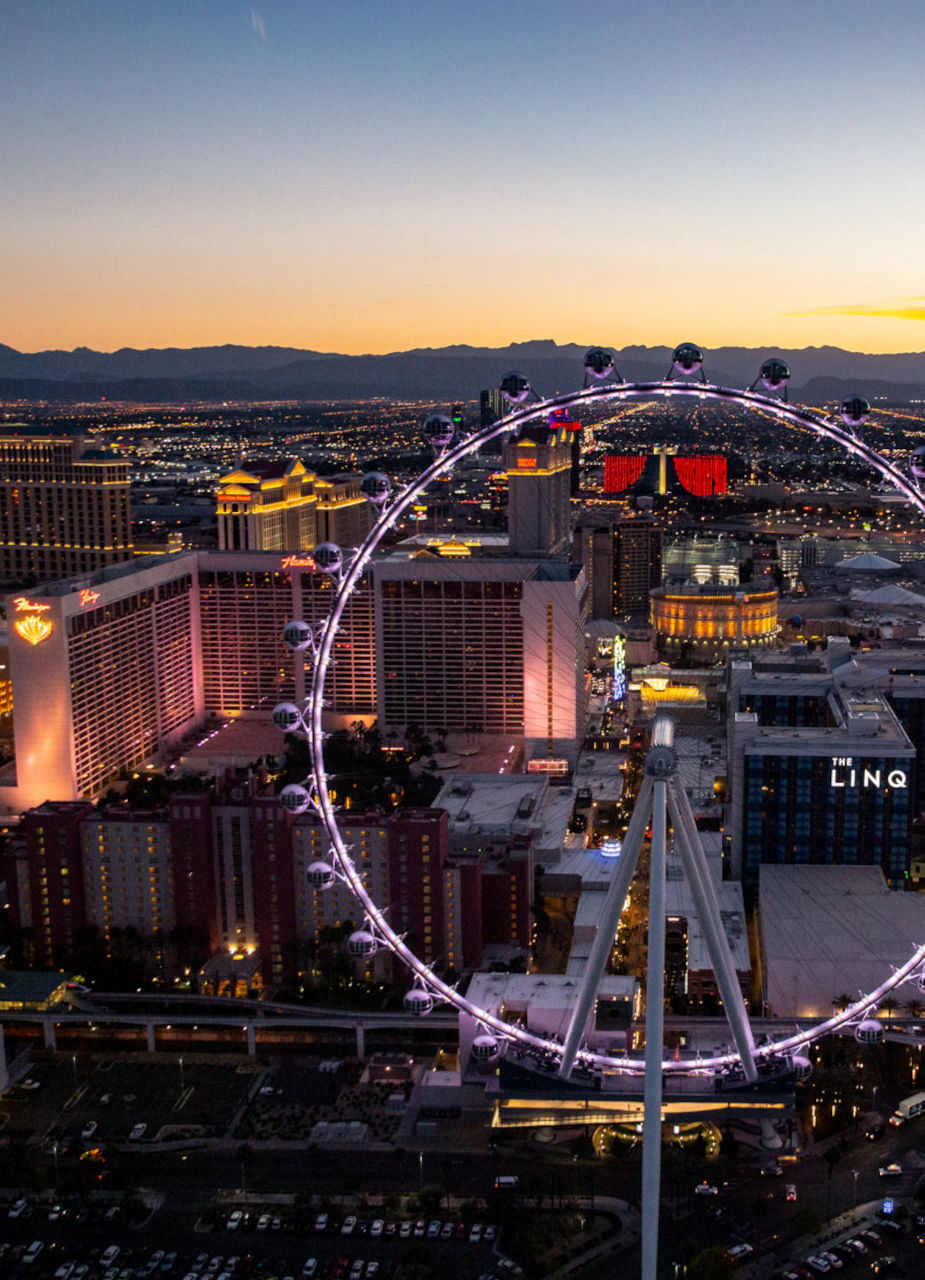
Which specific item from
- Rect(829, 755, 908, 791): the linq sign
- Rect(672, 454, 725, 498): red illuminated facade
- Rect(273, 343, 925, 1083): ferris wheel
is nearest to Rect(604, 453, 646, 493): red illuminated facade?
Rect(672, 454, 725, 498): red illuminated facade

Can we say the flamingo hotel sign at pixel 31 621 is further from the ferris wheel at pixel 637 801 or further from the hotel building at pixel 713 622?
the hotel building at pixel 713 622

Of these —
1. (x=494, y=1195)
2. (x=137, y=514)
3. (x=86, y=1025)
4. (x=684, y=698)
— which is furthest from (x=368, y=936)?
(x=137, y=514)

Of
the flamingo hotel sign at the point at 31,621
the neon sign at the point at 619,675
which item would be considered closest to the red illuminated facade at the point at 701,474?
the neon sign at the point at 619,675

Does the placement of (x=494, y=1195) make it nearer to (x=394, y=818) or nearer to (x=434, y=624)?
(x=394, y=818)

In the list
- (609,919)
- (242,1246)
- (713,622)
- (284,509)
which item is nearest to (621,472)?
(284,509)

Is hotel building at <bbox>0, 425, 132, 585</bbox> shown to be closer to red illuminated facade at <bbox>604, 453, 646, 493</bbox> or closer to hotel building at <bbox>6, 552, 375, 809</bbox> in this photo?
hotel building at <bbox>6, 552, 375, 809</bbox>

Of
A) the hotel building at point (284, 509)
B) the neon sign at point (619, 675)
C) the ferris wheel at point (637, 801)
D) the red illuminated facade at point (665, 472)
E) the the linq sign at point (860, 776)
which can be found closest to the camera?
the ferris wheel at point (637, 801)
